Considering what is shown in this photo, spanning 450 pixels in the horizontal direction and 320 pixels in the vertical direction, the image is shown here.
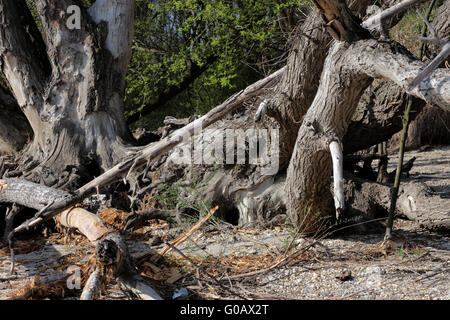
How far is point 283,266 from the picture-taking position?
396 cm

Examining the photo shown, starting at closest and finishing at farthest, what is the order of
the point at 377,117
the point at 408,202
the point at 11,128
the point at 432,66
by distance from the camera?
the point at 432,66 → the point at 408,202 → the point at 377,117 → the point at 11,128

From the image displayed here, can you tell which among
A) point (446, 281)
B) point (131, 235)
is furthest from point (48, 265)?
point (446, 281)

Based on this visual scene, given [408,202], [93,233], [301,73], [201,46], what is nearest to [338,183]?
[408,202]

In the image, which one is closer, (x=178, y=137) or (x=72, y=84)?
(x=178, y=137)

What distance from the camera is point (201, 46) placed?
8.85 m

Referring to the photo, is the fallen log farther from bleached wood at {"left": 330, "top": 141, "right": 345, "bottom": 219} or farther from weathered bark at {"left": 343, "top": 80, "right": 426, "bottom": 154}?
bleached wood at {"left": 330, "top": 141, "right": 345, "bottom": 219}

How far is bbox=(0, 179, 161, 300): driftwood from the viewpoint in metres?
3.32

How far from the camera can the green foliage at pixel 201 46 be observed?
8492 mm

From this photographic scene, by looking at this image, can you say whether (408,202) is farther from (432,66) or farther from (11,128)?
(11,128)

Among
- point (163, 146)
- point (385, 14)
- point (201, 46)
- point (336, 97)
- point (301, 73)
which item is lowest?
point (163, 146)

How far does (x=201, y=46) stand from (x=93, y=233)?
5.36 meters

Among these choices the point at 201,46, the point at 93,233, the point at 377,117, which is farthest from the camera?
the point at 201,46

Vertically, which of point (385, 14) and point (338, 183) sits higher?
point (385, 14)

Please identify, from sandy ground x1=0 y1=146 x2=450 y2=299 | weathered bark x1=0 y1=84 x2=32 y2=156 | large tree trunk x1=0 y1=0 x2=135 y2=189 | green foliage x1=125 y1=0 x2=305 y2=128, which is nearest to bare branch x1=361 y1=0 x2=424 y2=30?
sandy ground x1=0 y1=146 x2=450 y2=299
